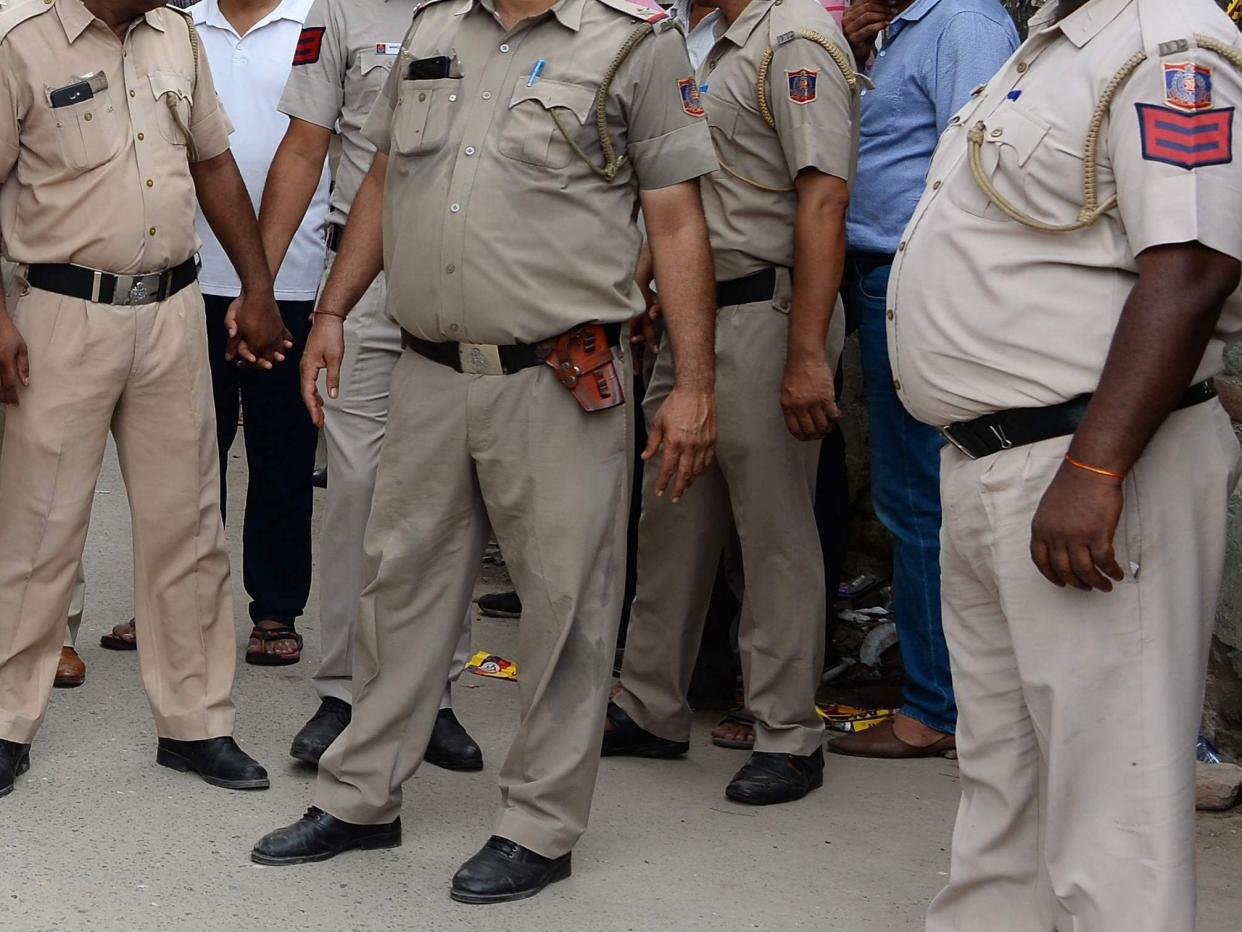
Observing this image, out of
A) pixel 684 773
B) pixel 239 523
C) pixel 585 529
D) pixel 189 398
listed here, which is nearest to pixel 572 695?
pixel 585 529

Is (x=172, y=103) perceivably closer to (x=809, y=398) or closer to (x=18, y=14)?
A: (x=18, y=14)

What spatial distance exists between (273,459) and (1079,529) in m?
3.15

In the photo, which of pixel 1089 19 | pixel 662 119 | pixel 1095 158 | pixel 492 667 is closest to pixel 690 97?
pixel 662 119

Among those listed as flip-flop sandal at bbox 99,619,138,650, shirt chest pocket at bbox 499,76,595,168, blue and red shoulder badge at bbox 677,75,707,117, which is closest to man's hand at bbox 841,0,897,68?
blue and red shoulder badge at bbox 677,75,707,117

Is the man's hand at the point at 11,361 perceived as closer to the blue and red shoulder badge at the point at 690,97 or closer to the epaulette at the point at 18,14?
the epaulette at the point at 18,14

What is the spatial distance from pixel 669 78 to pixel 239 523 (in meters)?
3.75

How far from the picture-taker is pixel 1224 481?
258 cm

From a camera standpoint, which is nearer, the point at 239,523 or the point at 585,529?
the point at 585,529

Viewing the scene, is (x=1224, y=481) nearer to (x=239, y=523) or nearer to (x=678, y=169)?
(x=678, y=169)

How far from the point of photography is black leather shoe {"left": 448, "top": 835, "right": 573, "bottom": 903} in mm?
3383

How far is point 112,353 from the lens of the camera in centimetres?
385

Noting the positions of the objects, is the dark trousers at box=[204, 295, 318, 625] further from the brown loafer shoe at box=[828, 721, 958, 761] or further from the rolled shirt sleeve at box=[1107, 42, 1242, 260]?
the rolled shirt sleeve at box=[1107, 42, 1242, 260]

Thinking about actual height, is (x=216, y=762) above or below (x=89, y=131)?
below

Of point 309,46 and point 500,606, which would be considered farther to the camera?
point 500,606
